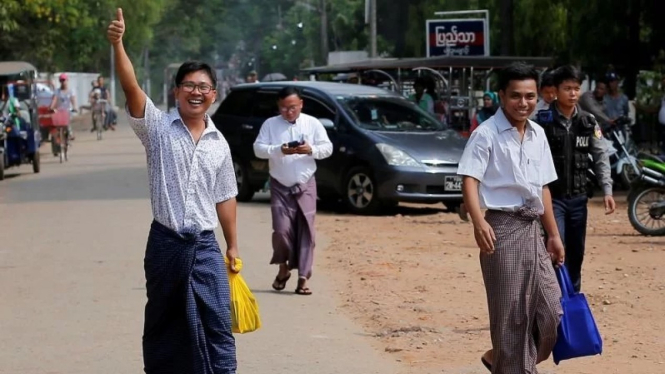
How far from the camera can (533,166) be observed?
6.65 metres

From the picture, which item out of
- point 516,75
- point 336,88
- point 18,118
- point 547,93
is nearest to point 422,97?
point 336,88

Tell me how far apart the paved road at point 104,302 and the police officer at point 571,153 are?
135 cm

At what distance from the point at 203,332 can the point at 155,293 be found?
277 millimetres

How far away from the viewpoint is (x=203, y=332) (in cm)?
617

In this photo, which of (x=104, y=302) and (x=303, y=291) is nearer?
(x=104, y=302)

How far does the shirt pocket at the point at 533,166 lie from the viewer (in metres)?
6.63

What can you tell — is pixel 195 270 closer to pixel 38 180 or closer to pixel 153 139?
pixel 153 139

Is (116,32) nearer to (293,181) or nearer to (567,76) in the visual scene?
(567,76)

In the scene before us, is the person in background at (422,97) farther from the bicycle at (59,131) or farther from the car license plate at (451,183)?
the bicycle at (59,131)

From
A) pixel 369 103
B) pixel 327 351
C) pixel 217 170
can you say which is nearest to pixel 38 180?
pixel 369 103

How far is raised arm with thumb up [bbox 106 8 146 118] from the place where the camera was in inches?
238

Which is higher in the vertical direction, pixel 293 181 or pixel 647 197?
pixel 293 181

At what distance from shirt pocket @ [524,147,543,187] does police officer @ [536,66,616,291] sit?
1539 millimetres

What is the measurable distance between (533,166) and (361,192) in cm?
1138
